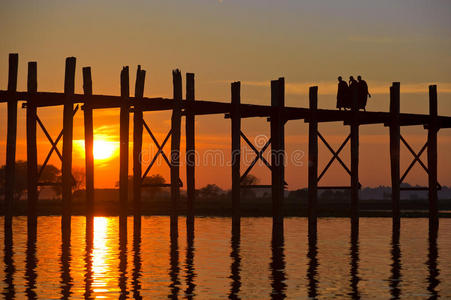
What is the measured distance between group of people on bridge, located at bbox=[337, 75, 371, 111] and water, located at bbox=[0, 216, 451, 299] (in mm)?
3977

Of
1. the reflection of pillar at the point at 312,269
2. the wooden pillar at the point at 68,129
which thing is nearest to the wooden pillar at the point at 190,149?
the wooden pillar at the point at 68,129

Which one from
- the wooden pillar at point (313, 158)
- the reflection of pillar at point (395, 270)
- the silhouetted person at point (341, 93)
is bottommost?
the reflection of pillar at point (395, 270)

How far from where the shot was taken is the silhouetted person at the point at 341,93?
96.3ft

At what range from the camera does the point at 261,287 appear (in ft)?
51.8

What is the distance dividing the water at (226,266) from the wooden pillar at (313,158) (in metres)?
0.82

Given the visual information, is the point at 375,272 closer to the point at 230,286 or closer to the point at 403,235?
the point at 230,286

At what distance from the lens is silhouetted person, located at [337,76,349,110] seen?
29.3 m

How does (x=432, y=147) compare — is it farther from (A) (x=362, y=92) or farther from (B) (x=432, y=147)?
(A) (x=362, y=92)

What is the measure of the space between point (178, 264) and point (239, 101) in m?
8.39

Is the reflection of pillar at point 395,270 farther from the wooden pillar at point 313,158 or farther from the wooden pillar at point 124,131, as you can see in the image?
the wooden pillar at point 124,131

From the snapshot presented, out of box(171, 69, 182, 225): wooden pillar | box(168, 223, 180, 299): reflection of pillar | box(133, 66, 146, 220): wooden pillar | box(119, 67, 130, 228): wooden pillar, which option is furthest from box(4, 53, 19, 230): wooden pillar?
box(168, 223, 180, 299): reflection of pillar

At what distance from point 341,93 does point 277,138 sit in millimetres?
2868

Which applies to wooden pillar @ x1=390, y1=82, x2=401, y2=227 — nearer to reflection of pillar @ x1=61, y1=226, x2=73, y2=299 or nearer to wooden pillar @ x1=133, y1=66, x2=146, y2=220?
wooden pillar @ x1=133, y1=66, x2=146, y2=220

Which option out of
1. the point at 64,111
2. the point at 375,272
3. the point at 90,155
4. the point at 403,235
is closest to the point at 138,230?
the point at 90,155
